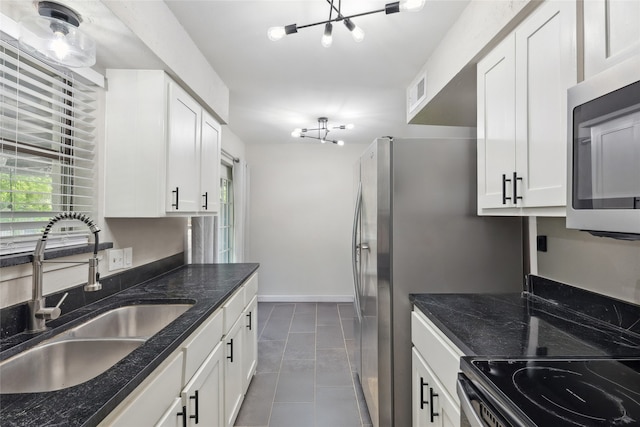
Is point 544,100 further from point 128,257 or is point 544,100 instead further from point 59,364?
point 128,257

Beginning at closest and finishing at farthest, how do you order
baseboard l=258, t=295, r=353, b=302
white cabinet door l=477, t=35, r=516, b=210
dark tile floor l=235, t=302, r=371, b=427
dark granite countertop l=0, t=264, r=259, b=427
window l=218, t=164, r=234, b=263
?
dark granite countertop l=0, t=264, r=259, b=427
white cabinet door l=477, t=35, r=516, b=210
dark tile floor l=235, t=302, r=371, b=427
window l=218, t=164, r=234, b=263
baseboard l=258, t=295, r=353, b=302

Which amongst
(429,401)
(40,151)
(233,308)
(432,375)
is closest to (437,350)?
(432,375)

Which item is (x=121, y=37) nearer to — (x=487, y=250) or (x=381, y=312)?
(x=381, y=312)

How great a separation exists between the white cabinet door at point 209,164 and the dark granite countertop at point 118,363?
24.6 inches

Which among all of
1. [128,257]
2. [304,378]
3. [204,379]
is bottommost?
[304,378]

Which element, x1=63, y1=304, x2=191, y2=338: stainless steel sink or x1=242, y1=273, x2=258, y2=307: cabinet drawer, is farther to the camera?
x1=242, y1=273, x2=258, y2=307: cabinet drawer

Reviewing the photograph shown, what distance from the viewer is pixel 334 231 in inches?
193

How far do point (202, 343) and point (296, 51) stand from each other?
1883 millimetres

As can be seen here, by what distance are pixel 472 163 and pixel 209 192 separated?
1.83m

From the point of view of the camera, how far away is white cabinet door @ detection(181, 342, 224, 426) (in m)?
1.24

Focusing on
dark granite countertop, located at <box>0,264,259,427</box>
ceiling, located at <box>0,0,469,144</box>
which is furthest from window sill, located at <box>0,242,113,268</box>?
ceiling, located at <box>0,0,469,144</box>

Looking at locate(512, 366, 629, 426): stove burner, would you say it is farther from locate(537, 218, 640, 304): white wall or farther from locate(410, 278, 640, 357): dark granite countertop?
locate(537, 218, 640, 304): white wall

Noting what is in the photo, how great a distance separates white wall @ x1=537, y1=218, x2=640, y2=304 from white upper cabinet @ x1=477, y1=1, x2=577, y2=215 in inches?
14.2

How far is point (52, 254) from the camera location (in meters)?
1.29
